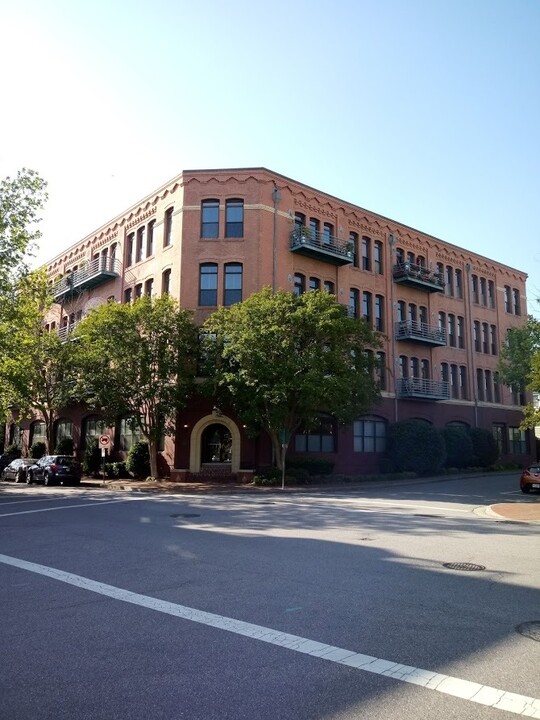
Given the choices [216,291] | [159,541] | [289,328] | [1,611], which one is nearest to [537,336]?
[289,328]

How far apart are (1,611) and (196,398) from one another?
23169 mm

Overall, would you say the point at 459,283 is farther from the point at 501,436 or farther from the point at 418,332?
the point at 501,436

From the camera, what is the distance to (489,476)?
34531mm

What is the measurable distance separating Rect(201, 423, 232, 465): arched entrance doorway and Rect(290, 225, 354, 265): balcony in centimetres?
1055

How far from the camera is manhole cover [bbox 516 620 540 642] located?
521 cm

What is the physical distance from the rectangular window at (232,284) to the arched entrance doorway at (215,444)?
652 centimetres

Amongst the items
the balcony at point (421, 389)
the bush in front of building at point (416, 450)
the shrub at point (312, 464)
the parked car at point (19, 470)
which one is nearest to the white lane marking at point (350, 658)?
the shrub at point (312, 464)

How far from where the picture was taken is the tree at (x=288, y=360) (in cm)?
2403

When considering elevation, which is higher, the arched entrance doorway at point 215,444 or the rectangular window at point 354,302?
the rectangular window at point 354,302

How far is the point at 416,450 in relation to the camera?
32.6m

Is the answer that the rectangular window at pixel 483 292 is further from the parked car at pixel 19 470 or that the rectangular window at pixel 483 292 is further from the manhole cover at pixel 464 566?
the manhole cover at pixel 464 566

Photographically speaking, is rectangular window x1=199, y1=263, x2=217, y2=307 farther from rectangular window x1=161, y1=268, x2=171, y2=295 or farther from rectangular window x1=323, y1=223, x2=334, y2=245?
rectangular window x1=323, y1=223, x2=334, y2=245

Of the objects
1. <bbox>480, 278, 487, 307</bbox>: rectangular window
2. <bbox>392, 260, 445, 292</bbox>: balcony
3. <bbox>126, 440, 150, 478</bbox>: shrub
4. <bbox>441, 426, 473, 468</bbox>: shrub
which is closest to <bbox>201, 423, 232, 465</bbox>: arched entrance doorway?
<bbox>126, 440, 150, 478</bbox>: shrub

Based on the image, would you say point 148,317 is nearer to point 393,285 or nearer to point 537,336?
point 393,285
